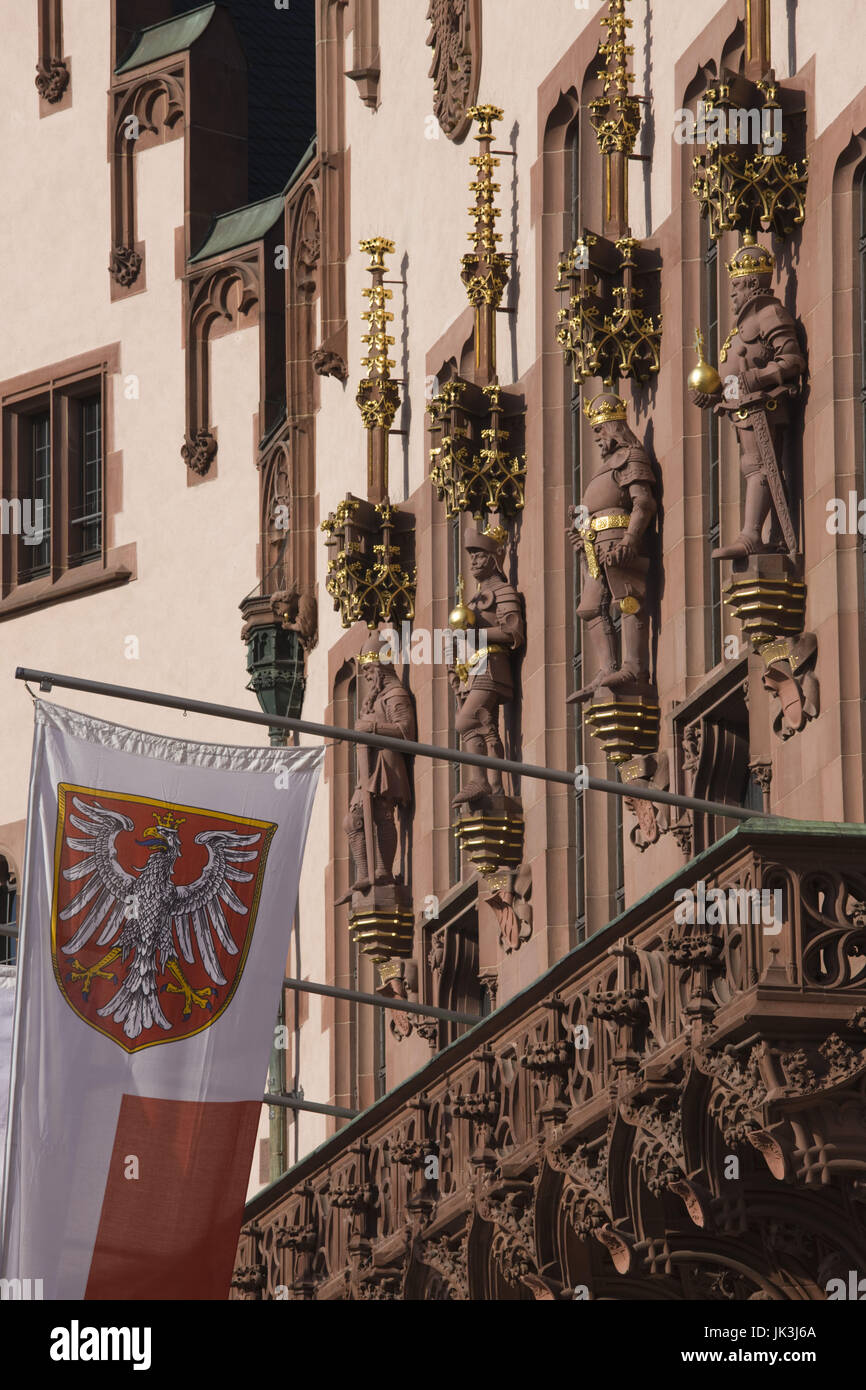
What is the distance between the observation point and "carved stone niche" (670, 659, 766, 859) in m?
27.9

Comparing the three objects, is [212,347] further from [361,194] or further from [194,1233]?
[194,1233]

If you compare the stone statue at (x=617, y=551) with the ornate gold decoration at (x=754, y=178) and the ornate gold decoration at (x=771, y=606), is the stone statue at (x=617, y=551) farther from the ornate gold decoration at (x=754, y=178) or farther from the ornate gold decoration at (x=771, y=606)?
the ornate gold decoration at (x=771, y=606)

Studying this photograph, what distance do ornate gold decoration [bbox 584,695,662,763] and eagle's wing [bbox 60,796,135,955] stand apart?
15.3ft

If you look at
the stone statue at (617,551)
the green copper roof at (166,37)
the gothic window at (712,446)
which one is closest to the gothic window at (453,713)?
the stone statue at (617,551)

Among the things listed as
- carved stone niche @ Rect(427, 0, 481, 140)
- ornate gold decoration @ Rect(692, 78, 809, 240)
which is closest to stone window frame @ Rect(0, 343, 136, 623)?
carved stone niche @ Rect(427, 0, 481, 140)

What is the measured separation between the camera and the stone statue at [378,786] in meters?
36.7

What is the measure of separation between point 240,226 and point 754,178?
20.2 meters

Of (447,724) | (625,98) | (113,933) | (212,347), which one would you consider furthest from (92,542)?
(113,933)

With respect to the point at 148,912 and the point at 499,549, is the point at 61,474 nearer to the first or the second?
the point at 499,549

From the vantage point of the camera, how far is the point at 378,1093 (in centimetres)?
3856

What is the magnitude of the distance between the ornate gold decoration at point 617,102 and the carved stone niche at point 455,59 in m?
5.17

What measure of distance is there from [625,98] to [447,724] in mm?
7425

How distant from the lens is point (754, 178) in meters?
26.9

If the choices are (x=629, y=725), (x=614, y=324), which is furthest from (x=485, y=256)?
(x=629, y=725)
